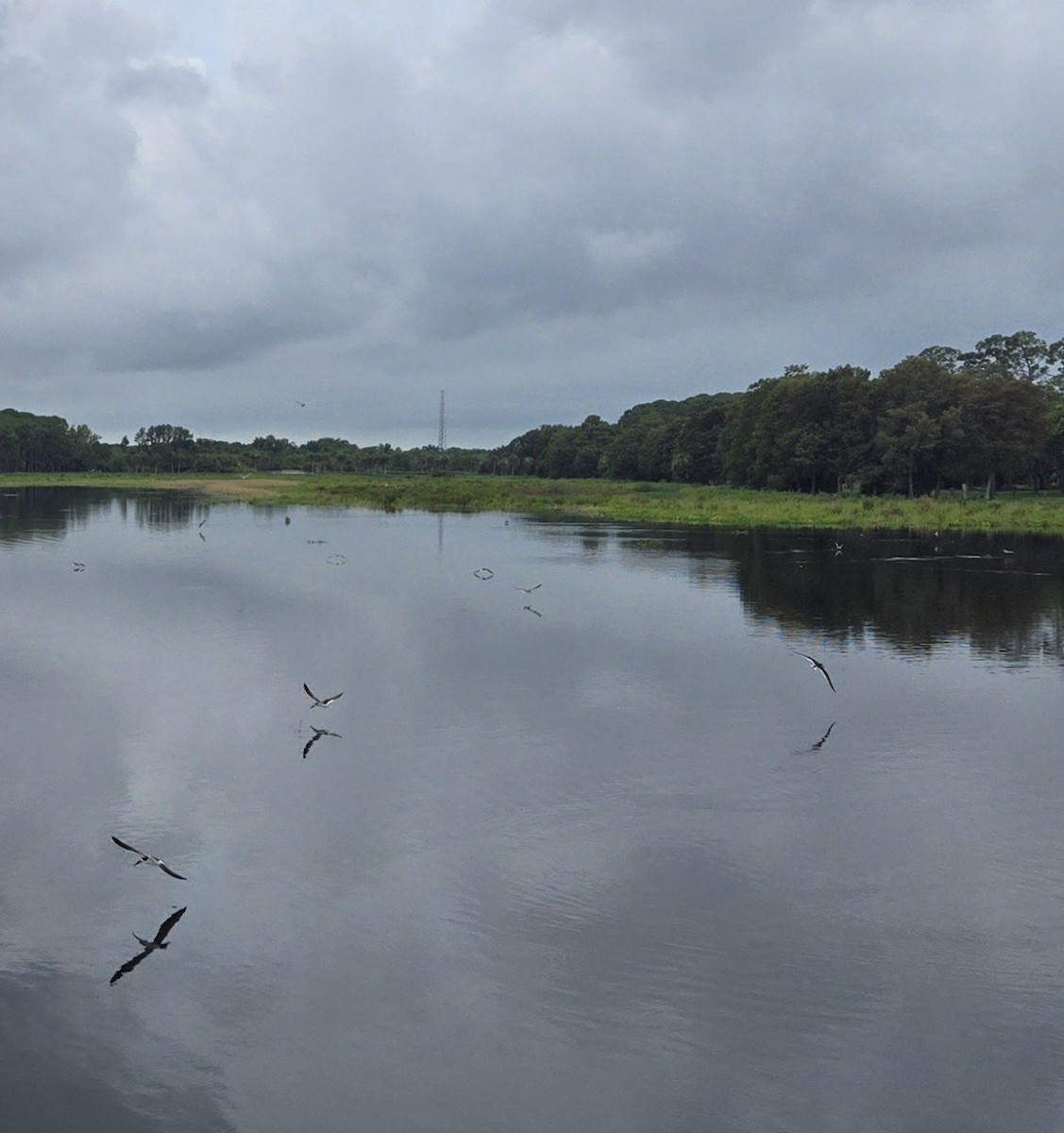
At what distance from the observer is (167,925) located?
43.9 feet

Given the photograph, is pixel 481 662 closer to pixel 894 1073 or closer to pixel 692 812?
pixel 692 812

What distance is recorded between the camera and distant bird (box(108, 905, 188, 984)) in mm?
12516

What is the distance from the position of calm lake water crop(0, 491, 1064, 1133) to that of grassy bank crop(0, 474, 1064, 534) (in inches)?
1862

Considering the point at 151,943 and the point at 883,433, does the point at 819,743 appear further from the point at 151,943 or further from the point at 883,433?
the point at 883,433

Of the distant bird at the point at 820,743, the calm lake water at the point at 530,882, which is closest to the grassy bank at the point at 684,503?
the calm lake water at the point at 530,882

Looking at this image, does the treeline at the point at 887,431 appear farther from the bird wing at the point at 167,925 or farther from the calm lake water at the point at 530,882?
the bird wing at the point at 167,925

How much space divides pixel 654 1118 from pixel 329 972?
3.92 m

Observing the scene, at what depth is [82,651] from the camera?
29.0m

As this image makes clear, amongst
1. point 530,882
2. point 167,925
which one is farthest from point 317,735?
point 167,925

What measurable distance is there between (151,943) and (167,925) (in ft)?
1.06

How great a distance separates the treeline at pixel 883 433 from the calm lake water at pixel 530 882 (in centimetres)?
5962

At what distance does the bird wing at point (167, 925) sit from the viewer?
1315 cm

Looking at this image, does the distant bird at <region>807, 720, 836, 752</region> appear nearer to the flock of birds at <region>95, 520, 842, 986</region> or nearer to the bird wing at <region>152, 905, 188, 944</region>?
the flock of birds at <region>95, 520, 842, 986</region>

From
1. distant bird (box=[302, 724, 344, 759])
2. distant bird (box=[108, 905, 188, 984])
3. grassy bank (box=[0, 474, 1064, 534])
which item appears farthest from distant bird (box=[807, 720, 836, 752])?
grassy bank (box=[0, 474, 1064, 534])
